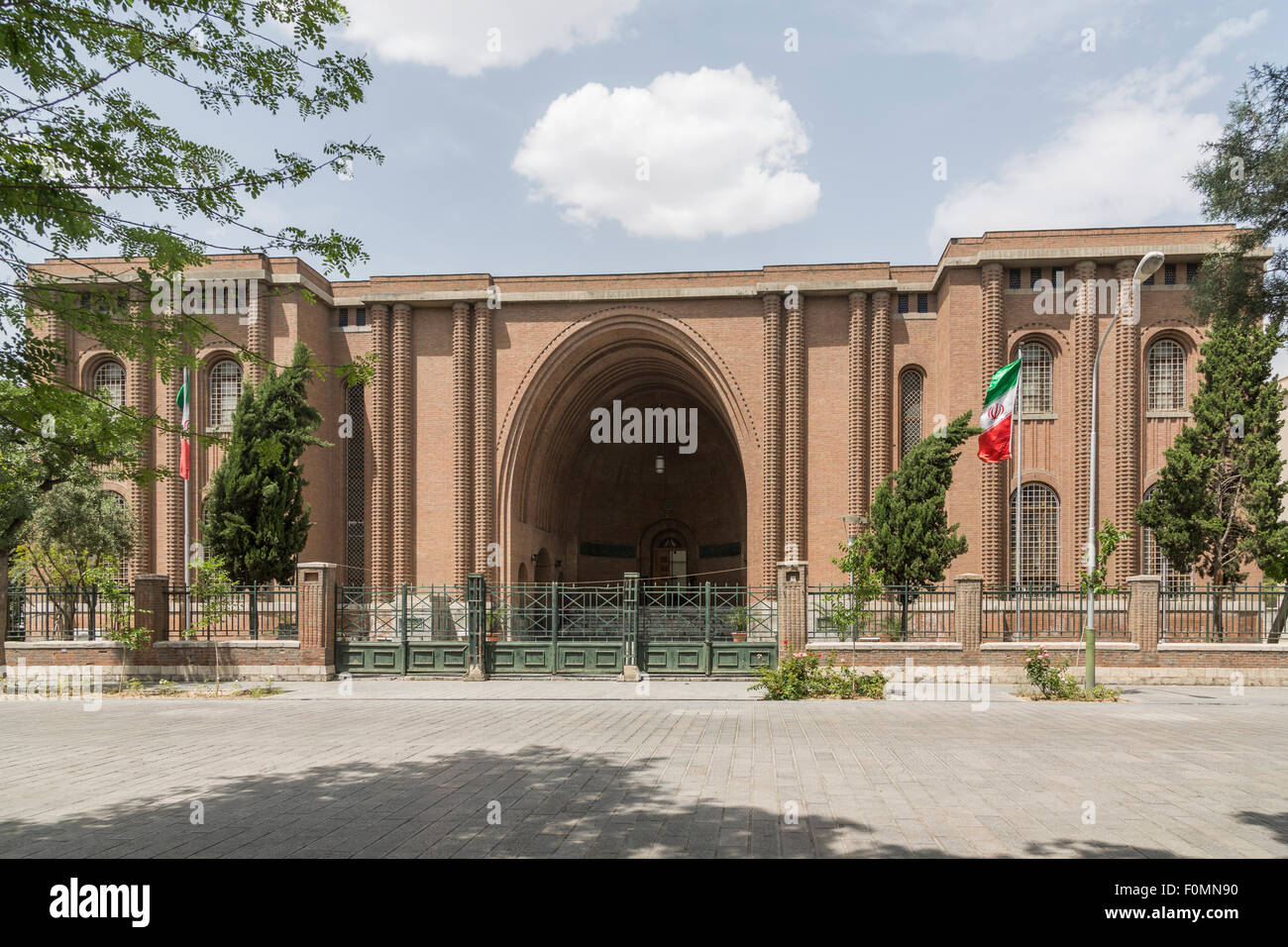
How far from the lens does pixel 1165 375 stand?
2905 cm

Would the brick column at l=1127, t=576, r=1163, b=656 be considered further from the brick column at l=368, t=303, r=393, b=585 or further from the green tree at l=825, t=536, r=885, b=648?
the brick column at l=368, t=303, r=393, b=585

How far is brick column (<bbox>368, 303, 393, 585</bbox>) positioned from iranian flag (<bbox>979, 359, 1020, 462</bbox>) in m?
20.9

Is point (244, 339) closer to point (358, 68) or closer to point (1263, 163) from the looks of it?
point (358, 68)

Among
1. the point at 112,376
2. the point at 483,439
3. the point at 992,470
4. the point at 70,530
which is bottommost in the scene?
the point at 70,530

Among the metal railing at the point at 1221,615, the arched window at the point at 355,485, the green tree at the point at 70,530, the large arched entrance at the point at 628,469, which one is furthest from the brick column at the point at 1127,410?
the green tree at the point at 70,530

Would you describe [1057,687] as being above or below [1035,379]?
below

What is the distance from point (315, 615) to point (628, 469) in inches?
1106

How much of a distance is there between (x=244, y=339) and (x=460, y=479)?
9412 millimetres

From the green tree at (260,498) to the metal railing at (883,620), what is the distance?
15239 mm

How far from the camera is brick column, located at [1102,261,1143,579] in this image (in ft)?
91.6

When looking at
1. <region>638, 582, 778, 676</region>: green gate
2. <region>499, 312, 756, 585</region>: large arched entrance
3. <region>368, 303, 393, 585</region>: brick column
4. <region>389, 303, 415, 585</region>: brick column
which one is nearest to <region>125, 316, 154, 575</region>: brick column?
<region>368, 303, 393, 585</region>: brick column

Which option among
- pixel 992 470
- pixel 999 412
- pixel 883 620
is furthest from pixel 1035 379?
pixel 883 620

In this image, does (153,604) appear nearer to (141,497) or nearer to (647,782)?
(141,497)

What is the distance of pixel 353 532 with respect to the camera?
33062 mm
